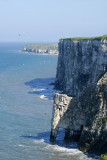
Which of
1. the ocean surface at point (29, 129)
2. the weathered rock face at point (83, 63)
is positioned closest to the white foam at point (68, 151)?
the ocean surface at point (29, 129)

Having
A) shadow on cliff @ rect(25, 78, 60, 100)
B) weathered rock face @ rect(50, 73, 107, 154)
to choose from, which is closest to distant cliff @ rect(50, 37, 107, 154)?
weathered rock face @ rect(50, 73, 107, 154)

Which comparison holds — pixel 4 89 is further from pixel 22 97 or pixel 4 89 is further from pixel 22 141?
pixel 22 141

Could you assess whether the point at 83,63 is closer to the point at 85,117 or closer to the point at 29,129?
the point at 29,129

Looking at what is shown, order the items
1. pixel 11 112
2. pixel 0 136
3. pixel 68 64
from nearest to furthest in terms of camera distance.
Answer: pixel 0 136, pixel 11 112, pixel 68 64

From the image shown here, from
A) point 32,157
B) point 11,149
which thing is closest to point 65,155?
point 32,157

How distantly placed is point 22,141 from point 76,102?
7824mm

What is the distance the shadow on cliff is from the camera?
255ft

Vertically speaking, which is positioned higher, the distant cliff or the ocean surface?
the distant cliff

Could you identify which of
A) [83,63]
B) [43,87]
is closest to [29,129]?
[83,63]

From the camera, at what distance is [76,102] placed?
4328cm

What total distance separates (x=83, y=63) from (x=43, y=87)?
20.6 metres

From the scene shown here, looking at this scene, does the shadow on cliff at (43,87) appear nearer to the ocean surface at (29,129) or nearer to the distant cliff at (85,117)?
the ocean surface at (29,129)

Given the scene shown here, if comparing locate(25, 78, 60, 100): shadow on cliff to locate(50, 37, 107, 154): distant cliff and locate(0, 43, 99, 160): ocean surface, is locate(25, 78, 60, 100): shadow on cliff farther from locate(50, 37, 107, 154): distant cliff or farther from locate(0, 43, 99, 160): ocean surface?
locate(50, 37, 107, 154): distant cliff

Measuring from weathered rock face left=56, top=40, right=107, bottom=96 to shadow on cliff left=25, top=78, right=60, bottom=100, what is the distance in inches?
189
